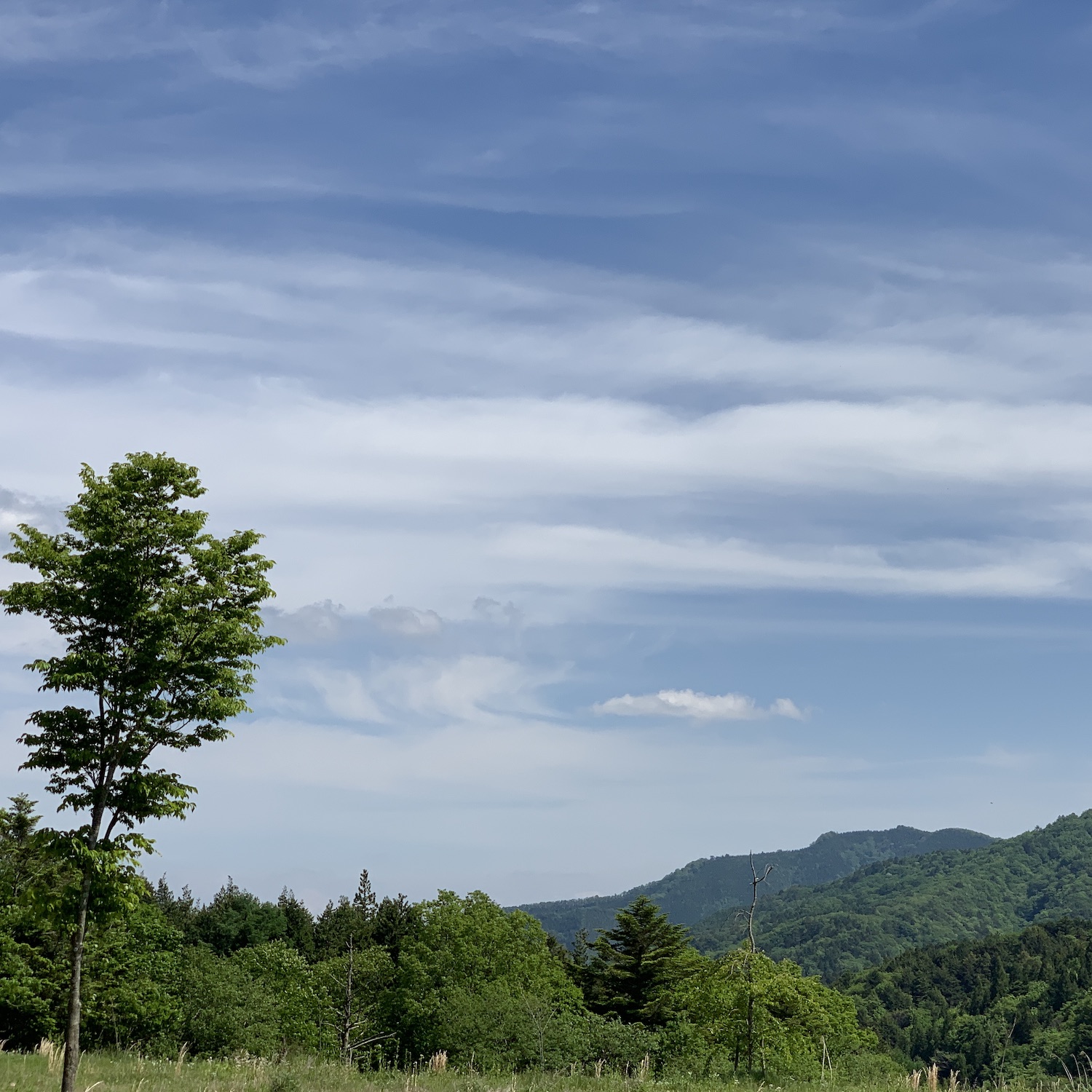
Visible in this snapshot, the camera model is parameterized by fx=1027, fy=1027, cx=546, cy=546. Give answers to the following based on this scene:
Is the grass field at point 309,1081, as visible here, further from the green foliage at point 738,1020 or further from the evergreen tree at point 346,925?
the evergreen tree at point 346,925

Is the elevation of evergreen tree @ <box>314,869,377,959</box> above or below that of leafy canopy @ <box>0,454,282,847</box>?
below

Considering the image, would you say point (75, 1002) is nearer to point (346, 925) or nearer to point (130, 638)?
point (130, 638)

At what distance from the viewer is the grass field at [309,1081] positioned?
21438mm

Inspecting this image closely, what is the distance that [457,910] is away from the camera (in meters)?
67.4

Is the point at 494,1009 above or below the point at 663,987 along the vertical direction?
above

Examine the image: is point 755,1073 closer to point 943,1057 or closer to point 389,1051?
point 389,1051

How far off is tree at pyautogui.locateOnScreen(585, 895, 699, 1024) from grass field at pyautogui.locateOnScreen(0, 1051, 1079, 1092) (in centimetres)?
6225

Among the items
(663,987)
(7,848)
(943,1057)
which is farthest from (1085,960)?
(7,848)

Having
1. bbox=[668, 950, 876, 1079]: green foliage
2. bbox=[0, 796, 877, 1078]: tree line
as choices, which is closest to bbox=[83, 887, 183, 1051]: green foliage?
bbox=[0, 796, 877, 1078]: tree line

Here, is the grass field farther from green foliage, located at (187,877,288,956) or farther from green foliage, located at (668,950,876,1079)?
green foliage, located at (187,877,288,956)

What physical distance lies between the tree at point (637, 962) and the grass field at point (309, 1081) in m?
62.2

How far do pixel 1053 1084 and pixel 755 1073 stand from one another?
14.0m

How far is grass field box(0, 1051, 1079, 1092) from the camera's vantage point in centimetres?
2144

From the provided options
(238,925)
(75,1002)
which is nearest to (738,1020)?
(75,1002)
